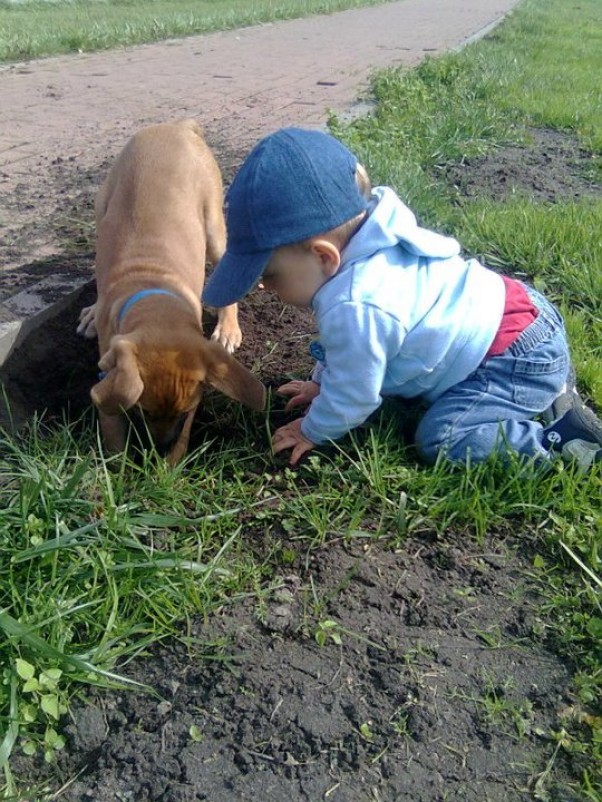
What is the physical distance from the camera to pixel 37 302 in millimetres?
3887

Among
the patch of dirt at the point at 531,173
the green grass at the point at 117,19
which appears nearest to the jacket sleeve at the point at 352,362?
the patch of dirt at the point at 531,173

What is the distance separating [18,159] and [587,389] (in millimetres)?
4192

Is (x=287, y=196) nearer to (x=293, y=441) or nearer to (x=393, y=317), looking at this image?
(x=393, y=317)

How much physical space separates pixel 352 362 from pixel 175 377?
2.23ft

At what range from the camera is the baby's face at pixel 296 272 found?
269cm

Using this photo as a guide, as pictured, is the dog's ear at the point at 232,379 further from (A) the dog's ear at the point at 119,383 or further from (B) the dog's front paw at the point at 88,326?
(B) the dog's front paw at the point at 88,326

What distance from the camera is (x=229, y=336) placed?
3.95 metres

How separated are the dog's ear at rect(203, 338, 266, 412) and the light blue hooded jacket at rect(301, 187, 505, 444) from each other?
0.20 meters

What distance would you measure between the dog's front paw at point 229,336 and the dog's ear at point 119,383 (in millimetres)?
1043

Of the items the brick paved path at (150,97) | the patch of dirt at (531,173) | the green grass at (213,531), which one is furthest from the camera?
the patch of dirt at (531,173)

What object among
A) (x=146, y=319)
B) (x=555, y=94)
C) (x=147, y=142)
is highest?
(x=147, y=142)

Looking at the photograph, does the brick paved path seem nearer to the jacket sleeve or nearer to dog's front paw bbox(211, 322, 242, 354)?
dog's front paw bbox(211, 322, 242, 354)

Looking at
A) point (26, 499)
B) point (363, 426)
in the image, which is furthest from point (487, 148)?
point (26, 499)

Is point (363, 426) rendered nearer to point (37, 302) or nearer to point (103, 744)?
point (103, 744)
